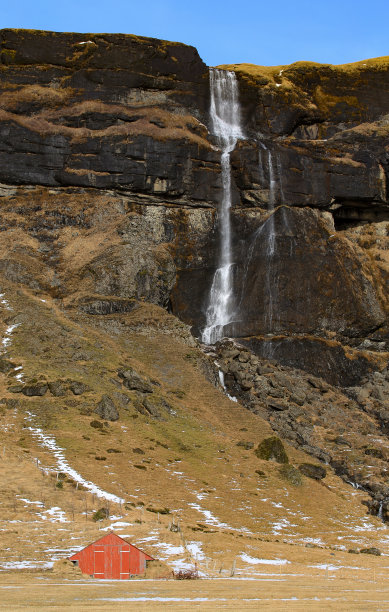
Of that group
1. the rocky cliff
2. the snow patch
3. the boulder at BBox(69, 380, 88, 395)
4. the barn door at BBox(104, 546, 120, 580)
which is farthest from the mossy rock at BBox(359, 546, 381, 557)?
the boulder at BBox(69, 380, 88, 395)

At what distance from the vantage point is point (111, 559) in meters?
19.0

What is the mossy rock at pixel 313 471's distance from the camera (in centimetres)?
3956

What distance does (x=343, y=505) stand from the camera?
36.1 meters

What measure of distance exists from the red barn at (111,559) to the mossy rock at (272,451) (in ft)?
71.3

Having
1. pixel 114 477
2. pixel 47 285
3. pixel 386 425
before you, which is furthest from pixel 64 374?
pixel 386 425

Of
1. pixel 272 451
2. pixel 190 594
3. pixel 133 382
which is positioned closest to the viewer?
pixel 190 594

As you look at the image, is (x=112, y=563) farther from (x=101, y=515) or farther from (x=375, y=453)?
(x=375, y=453)

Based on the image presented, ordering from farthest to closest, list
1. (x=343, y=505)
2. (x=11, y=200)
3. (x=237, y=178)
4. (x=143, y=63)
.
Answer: (x=143, y=63) → (x=237, y=178) → (x=11, y=200) → (x=343, y=505)

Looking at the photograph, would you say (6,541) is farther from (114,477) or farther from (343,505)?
(343,505)

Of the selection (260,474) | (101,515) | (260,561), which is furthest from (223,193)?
(260,561)

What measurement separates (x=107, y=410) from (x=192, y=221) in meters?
31.6

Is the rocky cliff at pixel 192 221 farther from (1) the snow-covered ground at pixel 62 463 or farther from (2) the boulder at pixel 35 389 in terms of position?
(1) the snow-covered ground at pixel 62 463

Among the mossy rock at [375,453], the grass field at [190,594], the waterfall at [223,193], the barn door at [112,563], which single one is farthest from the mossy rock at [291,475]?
the waterfall at [223,193]

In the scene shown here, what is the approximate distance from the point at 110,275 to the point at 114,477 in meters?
29.1
